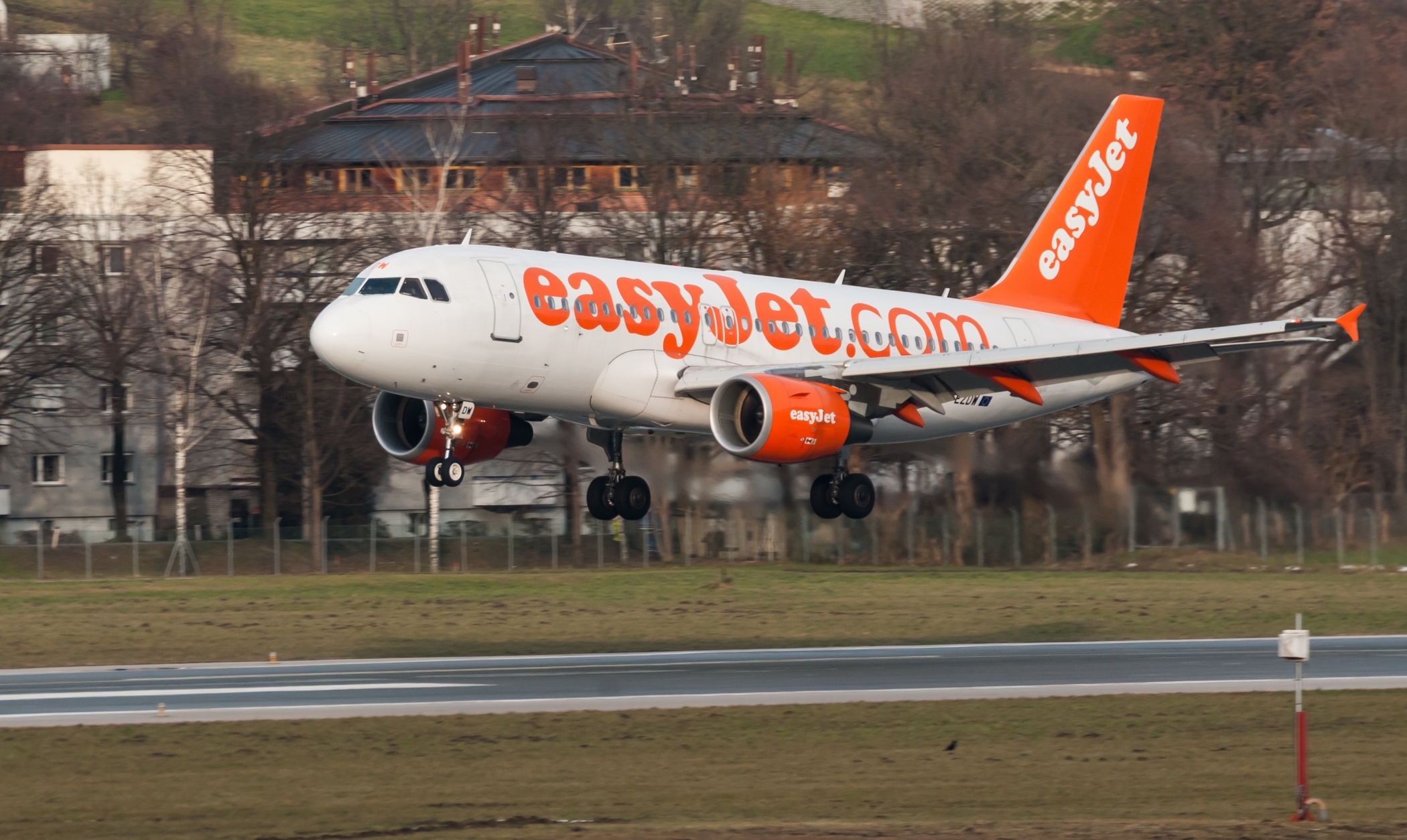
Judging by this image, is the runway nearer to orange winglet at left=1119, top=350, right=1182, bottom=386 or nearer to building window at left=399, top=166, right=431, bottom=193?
orange winglet at left=1119, top=350, right=1182, bottom=386

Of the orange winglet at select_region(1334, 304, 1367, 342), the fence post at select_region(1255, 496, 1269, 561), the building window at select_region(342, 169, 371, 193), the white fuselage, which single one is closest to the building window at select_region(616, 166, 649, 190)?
the building window at select_region(342, 169, 371, 193)

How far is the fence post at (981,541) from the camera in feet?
181

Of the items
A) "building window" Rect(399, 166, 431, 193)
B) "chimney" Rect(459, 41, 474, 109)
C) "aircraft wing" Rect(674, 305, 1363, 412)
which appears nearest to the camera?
"aircraft wing" Rect(674, 305, 1363, 412)

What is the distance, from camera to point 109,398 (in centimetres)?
7188

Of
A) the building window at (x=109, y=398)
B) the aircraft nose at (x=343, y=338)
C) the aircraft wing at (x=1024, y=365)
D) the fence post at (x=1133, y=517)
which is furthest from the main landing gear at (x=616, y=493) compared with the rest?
the building window at (x=109, y=398)

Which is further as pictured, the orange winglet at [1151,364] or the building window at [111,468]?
the building window at [111,468]

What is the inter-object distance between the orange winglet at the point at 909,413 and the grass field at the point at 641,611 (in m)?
7.83

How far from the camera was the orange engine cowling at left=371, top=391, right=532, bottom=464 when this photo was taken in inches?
1331

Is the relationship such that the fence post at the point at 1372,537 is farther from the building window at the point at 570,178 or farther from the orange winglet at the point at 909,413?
the building window at the point at 570,178

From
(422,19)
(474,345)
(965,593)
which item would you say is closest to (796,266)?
(965,593)

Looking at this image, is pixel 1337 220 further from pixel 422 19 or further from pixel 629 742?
pixel 422 19

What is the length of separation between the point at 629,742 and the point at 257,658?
614 inches

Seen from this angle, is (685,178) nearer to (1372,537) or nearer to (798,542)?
(798,542)

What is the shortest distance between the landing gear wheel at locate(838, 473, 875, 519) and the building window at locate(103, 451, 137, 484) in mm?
47109
